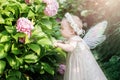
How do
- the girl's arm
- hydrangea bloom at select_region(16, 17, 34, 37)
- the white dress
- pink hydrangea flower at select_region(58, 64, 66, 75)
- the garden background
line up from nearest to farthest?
hydrangea bloom at select_region(16, 17, 34, 37)
the garden background
the girl's arm
the white dress
pink hydrangea flower at select_region(58, 64, 66, 75)

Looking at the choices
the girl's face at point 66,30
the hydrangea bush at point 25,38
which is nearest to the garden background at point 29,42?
the hydrangea bush at point 25,38

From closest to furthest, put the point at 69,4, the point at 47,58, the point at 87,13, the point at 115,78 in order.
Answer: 1. the point at 47,58
2. the point at 115,78
3. the point at 87,13
4. the point at 69,4

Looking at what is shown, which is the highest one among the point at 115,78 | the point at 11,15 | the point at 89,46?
the point at 11,15

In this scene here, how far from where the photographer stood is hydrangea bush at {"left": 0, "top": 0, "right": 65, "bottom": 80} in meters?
4.46

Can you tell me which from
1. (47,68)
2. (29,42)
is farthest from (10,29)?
(47,68)

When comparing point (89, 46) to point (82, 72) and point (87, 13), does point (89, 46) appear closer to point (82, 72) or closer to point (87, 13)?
point (82, 72)

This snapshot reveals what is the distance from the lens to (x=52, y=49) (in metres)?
4.85

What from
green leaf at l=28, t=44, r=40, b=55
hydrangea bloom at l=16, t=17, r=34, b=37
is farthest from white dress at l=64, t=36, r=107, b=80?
hydrangea bloom at l=16, t=17, r=34, b=37

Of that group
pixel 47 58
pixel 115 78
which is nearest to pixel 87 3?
pixel 115 78

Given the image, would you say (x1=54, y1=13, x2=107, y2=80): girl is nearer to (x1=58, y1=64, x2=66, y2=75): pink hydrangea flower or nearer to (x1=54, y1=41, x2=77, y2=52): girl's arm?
A: (x1=54, y1=41, x2=77, y2=52): girl's arm

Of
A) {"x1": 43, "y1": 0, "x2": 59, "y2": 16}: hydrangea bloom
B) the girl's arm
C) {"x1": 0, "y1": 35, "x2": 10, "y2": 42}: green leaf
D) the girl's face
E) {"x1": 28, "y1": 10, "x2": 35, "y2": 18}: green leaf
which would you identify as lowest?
the girl's arm

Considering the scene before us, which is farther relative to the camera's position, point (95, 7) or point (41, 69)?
point (95, 7)

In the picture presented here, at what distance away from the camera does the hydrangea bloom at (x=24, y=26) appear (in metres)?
4.37

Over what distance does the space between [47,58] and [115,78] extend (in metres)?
1.11
